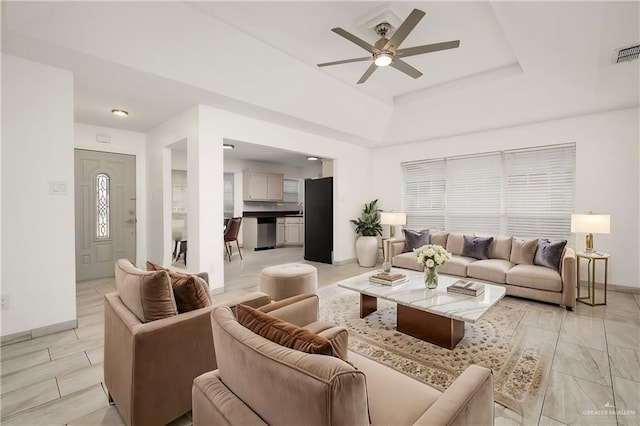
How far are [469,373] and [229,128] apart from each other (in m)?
4.12

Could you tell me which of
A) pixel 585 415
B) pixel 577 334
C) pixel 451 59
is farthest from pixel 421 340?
pixel 451 59

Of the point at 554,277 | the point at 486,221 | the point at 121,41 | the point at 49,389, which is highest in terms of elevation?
the point at 121,41

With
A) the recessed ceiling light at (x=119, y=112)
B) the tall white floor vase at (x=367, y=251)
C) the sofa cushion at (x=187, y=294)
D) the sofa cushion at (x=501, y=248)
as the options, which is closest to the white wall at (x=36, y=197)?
the recessed ceiling light at (x=119, y=112)

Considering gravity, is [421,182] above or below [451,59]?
below

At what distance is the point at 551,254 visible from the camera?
3857 millimetres

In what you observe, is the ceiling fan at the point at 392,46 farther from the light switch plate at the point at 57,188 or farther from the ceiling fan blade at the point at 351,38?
the light switch plate at the point at 57,188

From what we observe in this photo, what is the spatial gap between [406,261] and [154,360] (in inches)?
166

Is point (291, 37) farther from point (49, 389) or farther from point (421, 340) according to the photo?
point (49, 389)

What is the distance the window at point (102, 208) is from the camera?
16.0 feet

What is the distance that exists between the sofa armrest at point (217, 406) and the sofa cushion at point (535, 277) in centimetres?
403

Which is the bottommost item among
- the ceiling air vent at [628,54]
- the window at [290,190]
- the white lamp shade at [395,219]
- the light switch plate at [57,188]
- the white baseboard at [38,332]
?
the white baseboard at [38,332]

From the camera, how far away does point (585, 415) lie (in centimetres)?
174

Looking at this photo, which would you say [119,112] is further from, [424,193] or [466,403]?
[424,193]

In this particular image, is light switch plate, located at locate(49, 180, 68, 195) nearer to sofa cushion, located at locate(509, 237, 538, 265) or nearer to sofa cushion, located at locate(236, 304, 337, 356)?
sofa cushion, located at locate(236, 304, 337, 356)
